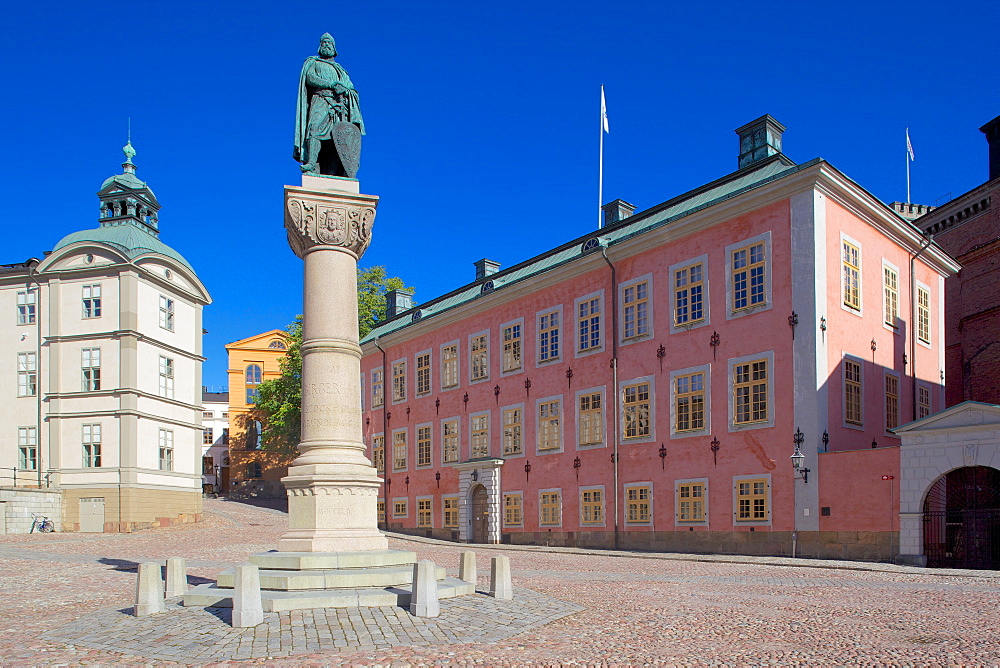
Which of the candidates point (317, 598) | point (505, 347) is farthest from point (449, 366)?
point (317, 598)

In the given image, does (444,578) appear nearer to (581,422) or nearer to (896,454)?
(896,454)

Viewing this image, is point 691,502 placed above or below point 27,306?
below

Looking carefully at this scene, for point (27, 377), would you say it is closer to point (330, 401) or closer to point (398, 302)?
point (398, 302)

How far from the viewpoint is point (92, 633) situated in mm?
9984

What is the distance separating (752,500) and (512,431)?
12.5 meters

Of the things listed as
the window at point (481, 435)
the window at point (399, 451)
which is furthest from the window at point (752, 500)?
the window at point (399, 451)

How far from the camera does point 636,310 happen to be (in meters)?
30.2

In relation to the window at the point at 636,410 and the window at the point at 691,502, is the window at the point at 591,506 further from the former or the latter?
the window at the point at 691,502

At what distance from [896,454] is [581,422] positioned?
12.2 m

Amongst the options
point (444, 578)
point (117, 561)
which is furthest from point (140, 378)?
point (444, 578)

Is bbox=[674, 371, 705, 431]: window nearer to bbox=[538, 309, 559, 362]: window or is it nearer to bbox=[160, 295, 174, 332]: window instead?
bbox=[538, 309, 559, 362]: window

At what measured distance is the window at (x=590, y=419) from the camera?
102 feet

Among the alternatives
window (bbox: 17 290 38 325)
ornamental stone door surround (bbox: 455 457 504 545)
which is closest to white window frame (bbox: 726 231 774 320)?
ornamental stone door surround (bbox: 455 457 504 545)

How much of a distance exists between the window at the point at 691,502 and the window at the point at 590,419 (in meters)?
4.24
